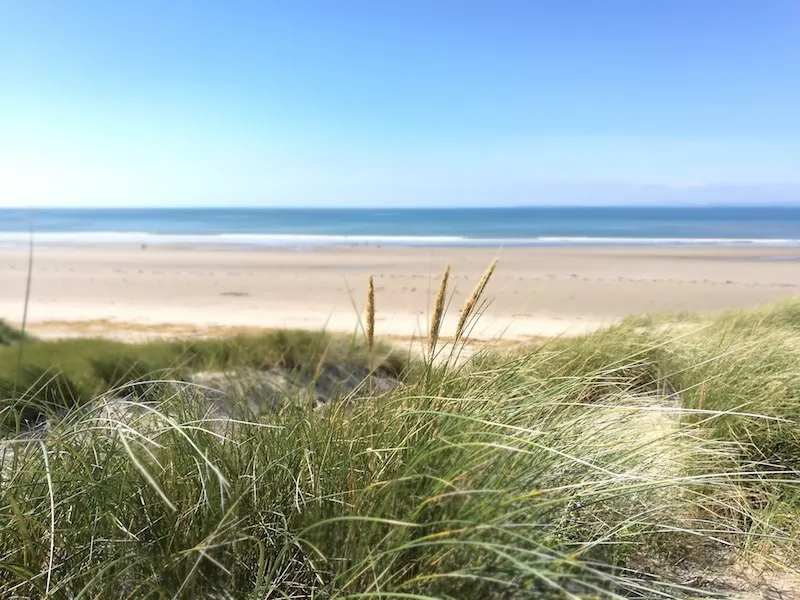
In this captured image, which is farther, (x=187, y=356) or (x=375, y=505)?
(x=187, y=356)

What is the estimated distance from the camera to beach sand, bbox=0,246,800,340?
360 inches

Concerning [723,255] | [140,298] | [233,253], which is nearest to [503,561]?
[140,298]

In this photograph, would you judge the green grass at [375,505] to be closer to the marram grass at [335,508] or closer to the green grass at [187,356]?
the marram grass at [335,508]

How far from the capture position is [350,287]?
13398mm

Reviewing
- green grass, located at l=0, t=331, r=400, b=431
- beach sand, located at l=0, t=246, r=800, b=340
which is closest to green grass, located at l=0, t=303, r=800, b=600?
green grass, located at l=0, t=331, r=400, b=431

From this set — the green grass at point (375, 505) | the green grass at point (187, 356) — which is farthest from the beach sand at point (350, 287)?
the green grass at point (375, 505)

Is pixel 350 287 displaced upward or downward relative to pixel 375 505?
downward

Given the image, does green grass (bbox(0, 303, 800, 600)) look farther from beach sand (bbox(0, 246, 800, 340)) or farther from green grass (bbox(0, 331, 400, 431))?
beach sand (bbox(0, 246, 800, 340))

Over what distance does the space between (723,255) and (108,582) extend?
76.8ft

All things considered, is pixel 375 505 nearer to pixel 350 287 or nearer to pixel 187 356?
pixel 187 356

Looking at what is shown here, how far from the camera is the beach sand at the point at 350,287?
9.14 meters

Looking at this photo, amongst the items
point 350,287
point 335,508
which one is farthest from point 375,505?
point 350,287

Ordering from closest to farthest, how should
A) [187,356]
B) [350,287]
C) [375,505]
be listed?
[375,505] < [187,356] < [350,287]

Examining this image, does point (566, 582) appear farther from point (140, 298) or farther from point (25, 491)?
point (140, 298)
